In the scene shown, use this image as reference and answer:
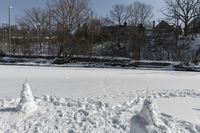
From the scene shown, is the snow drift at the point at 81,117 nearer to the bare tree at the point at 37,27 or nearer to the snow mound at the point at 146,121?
the snow mound at the point at 146,121

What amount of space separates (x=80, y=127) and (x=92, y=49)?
30461 millimetres

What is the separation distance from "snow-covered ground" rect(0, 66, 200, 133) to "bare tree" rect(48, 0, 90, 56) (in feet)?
74.2

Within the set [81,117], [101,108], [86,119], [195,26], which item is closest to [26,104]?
[81,117]

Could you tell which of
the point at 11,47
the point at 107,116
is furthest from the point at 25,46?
the point at 107,116

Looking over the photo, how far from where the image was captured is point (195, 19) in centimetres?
5038

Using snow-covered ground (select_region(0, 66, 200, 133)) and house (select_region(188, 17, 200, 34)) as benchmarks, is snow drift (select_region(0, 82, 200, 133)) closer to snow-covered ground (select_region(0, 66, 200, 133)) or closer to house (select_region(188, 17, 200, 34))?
snow-covered ground (select_region(0, 66, 200, 133))

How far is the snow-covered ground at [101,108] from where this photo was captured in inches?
283

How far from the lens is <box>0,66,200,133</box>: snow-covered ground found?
7195 millimetres

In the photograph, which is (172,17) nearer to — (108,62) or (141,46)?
(141,46)

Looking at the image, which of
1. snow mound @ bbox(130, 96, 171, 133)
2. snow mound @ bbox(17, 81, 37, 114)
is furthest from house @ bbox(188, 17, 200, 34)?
snow mound @ bbox(130, 96, 171, 133)

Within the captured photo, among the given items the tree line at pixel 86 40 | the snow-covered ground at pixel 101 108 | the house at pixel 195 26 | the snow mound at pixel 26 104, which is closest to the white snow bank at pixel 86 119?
the snow-covered ground at pixel 101 108

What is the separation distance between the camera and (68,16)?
123ft

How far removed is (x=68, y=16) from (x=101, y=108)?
29252 mm

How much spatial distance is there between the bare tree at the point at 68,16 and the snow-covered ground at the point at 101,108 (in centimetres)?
2260
